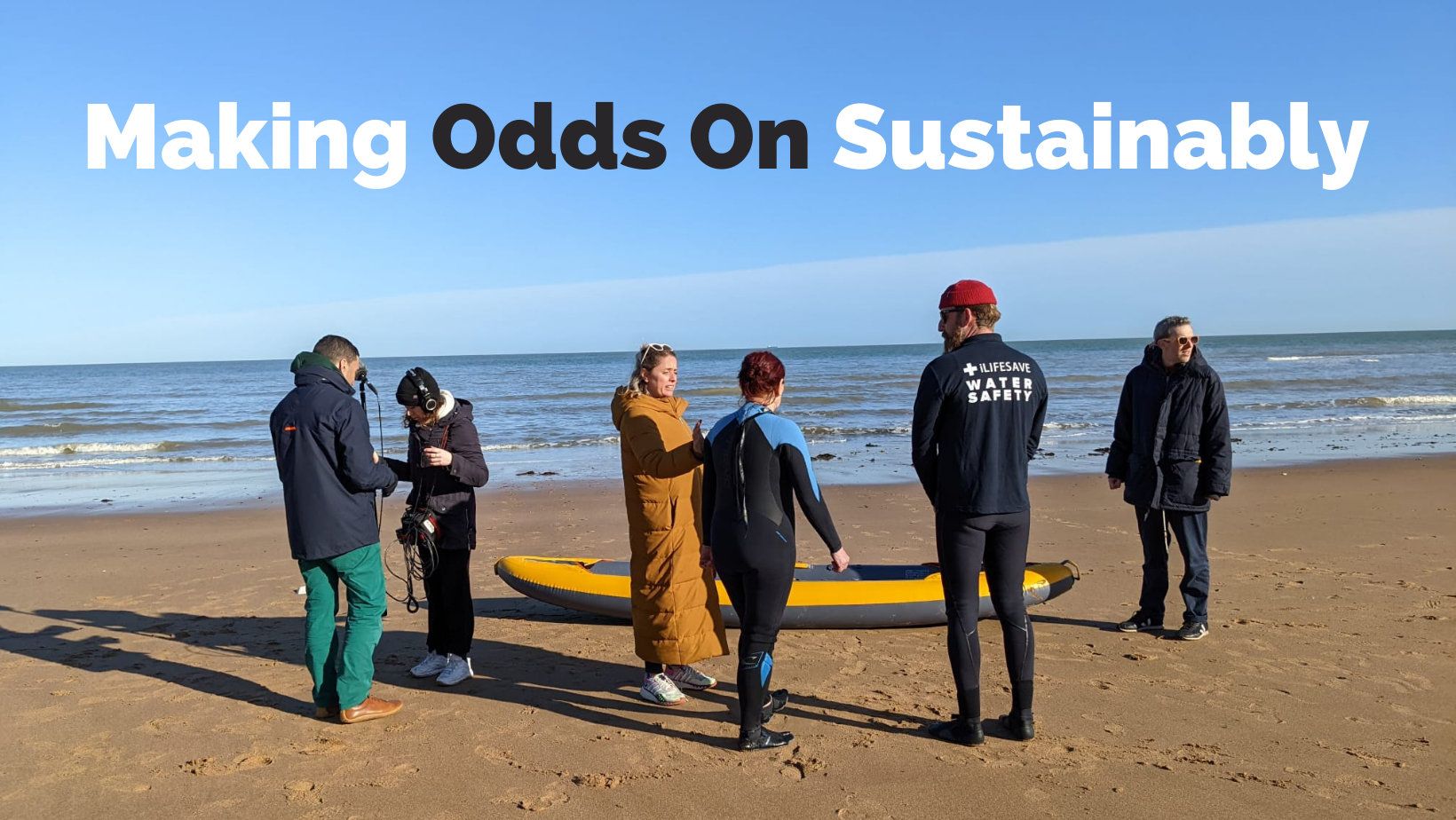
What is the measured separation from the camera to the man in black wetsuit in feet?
11.7

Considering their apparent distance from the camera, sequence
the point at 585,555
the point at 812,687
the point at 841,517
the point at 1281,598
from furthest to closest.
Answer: the point at 841,517, the point at 585,555, the point at 1281,598, the point at 812,687

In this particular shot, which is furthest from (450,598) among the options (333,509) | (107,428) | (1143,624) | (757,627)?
(107,428)

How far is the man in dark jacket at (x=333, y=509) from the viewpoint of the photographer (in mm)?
3883

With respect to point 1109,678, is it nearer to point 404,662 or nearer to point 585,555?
point 404,662

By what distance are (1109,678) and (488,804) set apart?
2.94m

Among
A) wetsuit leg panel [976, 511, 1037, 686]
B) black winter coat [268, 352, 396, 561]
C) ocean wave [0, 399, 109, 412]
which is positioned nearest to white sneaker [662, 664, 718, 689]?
wetsuit leg panel [976, 511, 1037, 686]

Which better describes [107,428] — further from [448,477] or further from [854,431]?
[448,477]

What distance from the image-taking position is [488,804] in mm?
3377

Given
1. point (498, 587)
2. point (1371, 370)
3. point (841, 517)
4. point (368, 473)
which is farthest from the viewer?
point (1371, 370)

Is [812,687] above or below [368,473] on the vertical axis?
below

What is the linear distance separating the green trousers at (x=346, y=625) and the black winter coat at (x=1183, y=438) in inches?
151

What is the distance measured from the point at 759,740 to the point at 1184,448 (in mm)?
2910

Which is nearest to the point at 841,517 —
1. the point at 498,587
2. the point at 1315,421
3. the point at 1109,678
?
the point at 498,587

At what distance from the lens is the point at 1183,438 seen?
5.16m
